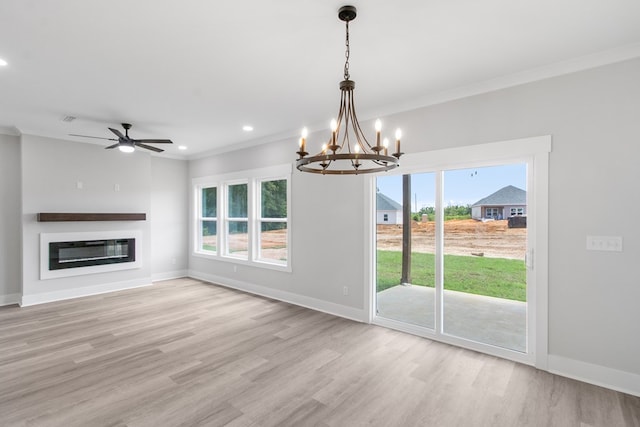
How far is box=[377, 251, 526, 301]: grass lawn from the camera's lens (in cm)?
328

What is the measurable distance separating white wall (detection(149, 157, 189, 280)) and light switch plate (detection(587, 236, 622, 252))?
6.96 meters

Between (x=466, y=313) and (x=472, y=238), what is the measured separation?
0.85 metres

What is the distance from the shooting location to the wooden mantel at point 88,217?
5121mm

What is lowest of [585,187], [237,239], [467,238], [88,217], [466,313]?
[466,313]

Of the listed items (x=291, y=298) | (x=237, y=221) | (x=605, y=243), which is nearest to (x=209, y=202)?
(x=237, y=221)

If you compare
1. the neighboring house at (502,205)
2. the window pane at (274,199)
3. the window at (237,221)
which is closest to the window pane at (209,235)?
the window at (237,221)

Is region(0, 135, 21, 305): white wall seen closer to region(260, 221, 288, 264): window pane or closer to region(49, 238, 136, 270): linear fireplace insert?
region(49, 238, 136, 270): linear fireplace insert

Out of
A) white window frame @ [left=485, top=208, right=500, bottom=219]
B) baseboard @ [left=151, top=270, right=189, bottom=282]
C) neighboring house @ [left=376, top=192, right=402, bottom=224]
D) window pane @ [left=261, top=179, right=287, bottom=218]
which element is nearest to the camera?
white window frame @ [left=485, top=208, right=500, bottom=219]

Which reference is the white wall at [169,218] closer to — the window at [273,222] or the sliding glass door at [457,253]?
the window at [273,222]

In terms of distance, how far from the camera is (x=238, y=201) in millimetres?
6305

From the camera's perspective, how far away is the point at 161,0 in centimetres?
200

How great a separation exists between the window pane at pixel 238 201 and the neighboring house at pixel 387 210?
9.61 ft

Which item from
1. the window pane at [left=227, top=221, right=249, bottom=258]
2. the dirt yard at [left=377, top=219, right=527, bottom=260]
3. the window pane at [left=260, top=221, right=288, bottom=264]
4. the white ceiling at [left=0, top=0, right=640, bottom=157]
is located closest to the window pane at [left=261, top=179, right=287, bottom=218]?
the window pane at [left=260, top=221, right=288, bottom=264]

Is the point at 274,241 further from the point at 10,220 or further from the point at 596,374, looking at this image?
the point at 596,374
